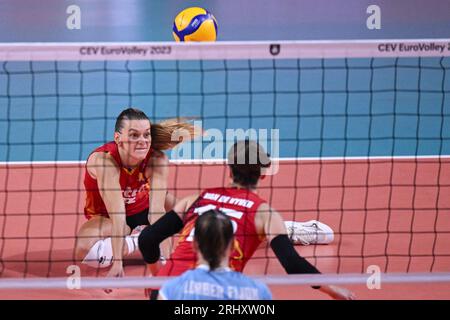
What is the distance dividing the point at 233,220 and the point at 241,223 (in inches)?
2.1

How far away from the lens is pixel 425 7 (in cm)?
1390

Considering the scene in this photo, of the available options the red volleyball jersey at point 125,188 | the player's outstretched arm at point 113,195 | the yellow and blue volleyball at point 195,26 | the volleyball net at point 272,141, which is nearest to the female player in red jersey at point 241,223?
the volleyball net at point 272,141

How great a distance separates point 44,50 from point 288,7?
10.3 metres

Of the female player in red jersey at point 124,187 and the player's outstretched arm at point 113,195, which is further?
the female player in red jersey at point 124,187

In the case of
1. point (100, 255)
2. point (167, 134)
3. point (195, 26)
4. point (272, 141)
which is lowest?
point (100, 255)

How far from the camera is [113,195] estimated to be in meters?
5.58

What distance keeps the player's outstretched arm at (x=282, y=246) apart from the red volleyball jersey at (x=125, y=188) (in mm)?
1906

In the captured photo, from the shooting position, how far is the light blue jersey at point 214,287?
355 cm

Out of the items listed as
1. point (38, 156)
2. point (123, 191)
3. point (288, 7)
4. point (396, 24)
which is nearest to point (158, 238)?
point (123, 191)
